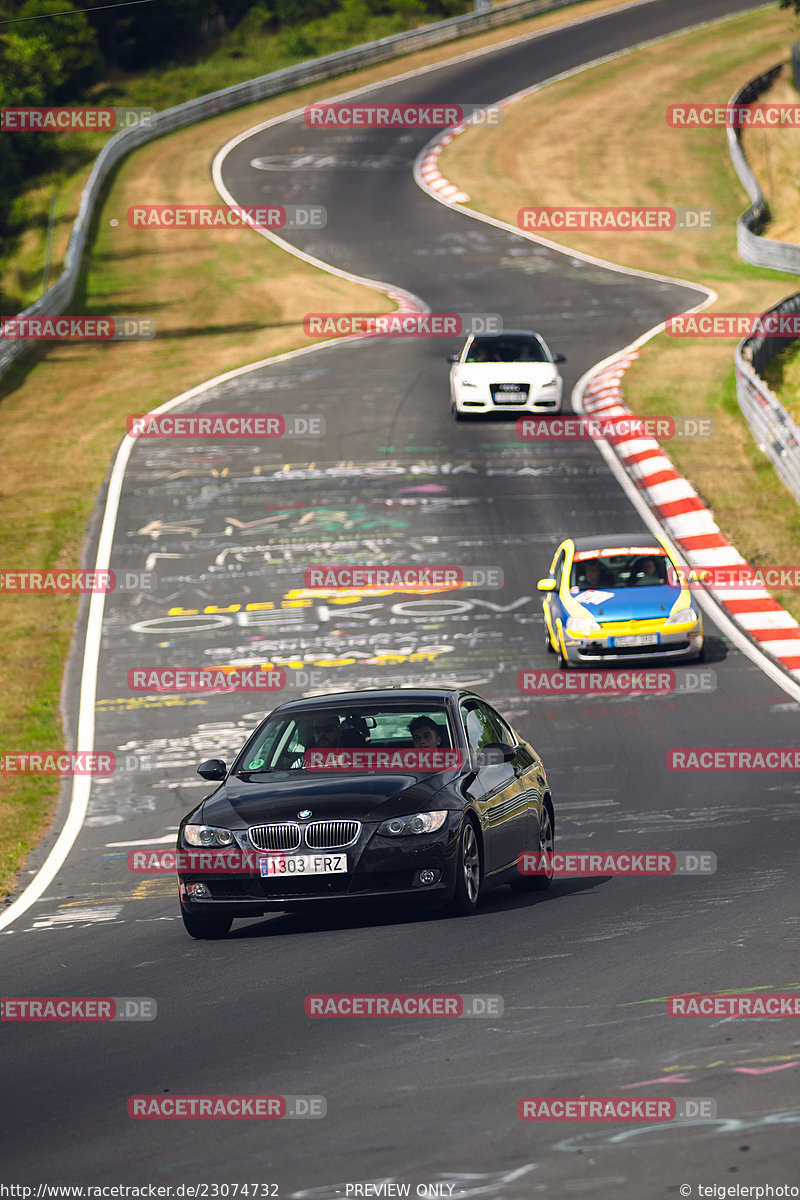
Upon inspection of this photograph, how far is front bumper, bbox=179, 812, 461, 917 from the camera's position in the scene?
1013 cm

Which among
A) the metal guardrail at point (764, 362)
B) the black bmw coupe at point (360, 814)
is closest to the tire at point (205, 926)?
the black bmw coupe at point (360, 814)

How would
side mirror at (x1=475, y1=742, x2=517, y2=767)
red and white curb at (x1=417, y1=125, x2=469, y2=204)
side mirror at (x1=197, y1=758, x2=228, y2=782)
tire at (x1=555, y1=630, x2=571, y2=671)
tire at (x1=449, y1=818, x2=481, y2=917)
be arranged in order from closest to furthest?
tire at (x1=449, y1=818, x2=481, y2=917), side mirror at (x1=475, y1=742, x2=517, y2=767), side mirror at (x1=197, y1=758, x2=228, y2=782), tire at (x1=555, y1=630, x2=571, y2=671), red and white curb at (x1=417, y1=125, x2=469, y2=204)

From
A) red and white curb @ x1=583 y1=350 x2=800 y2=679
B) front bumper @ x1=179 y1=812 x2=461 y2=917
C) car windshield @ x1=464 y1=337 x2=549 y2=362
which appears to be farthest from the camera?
car windshield @ x1=464 y1=337 x2=549 y2=362

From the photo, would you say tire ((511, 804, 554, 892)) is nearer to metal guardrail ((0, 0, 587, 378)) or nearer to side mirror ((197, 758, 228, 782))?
side mirror ((197, 758, 228, 782))

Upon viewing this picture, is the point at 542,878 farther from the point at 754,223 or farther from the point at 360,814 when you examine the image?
the point at 754,223

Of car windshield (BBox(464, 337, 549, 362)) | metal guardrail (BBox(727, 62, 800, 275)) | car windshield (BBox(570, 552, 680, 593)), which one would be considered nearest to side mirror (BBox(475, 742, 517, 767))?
car windshield (BBox(570, 552, 680, 593))

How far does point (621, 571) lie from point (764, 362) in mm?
15222

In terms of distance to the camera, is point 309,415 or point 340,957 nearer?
point 340,957

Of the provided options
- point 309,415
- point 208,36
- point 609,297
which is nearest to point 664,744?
point 309,415

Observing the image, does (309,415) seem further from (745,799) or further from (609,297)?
(745,799)

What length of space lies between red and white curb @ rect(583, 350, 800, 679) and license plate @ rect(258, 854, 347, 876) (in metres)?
11.2

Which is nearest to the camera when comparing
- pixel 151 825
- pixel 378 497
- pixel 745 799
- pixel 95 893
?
pixel 95 893

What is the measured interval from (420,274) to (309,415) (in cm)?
1505

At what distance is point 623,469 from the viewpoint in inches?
1204
